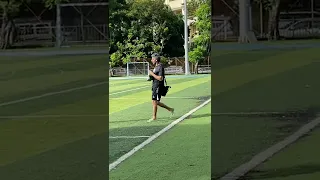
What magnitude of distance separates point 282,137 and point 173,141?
1504 millimetres

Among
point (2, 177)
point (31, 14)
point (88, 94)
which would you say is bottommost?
point (2, 177)

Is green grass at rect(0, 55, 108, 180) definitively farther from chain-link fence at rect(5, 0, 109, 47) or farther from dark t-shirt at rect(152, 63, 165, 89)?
dark t-shirt at rect(152, 63, 165, 89)

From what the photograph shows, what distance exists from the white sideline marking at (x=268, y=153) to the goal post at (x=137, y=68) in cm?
1081

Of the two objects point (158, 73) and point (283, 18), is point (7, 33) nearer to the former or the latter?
point (283, 18)

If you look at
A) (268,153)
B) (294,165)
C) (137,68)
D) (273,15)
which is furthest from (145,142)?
(137,68)

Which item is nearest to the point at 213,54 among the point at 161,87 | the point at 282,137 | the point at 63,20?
the point at 63,20

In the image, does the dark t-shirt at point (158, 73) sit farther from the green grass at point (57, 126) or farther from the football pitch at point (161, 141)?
the green grass at point (57, 126)

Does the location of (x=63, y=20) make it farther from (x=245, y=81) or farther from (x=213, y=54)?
(x=245, y=81)

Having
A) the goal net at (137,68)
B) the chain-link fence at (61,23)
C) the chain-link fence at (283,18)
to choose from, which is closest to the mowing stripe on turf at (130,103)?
the goal net at (137,68)

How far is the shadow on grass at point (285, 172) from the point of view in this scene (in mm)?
5129

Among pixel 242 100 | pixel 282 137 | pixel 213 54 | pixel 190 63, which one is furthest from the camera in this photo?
pixel 190 63

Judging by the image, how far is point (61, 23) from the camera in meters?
3.85

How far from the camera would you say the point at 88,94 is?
7465 millimetres

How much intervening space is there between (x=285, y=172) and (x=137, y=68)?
51.7 feet
